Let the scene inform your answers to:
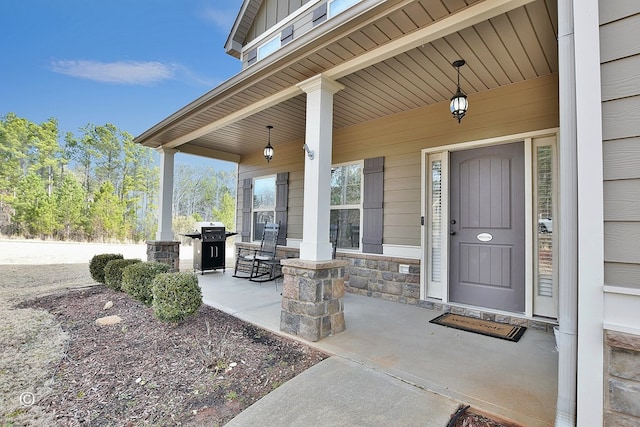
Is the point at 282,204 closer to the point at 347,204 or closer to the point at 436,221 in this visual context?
the point at 347,204

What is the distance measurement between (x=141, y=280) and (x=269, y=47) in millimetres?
4563

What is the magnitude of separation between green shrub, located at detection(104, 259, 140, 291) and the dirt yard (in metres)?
0.55

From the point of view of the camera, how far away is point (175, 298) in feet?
9.25

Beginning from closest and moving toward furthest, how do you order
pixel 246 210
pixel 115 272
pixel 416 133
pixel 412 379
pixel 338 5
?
pixel 412 379 < pixel 416 133 < pixel 115 272 < pixel 338 5 < pixel 246 210

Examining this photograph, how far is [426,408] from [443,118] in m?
3.09

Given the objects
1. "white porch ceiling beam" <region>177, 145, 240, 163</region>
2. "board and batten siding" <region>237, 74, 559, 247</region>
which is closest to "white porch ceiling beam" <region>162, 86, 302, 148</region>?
"white porch ceiling beam" <region>177, 145, 240, 163</region>

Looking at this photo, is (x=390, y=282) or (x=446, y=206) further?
(x=390, y=282)

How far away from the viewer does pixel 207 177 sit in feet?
75.4

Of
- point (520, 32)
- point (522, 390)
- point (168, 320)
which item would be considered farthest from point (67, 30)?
point (522, 390)

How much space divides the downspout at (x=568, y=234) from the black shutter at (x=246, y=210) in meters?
5.62

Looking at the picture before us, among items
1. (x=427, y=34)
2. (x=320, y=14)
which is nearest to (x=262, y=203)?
(x=320, y=14)

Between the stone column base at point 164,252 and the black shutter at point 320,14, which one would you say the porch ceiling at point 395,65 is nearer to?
the black shutter at point 320,14

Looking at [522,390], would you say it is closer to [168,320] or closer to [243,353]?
[243,353]

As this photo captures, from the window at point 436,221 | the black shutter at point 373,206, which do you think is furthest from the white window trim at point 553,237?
the black shutter at point 373,206
